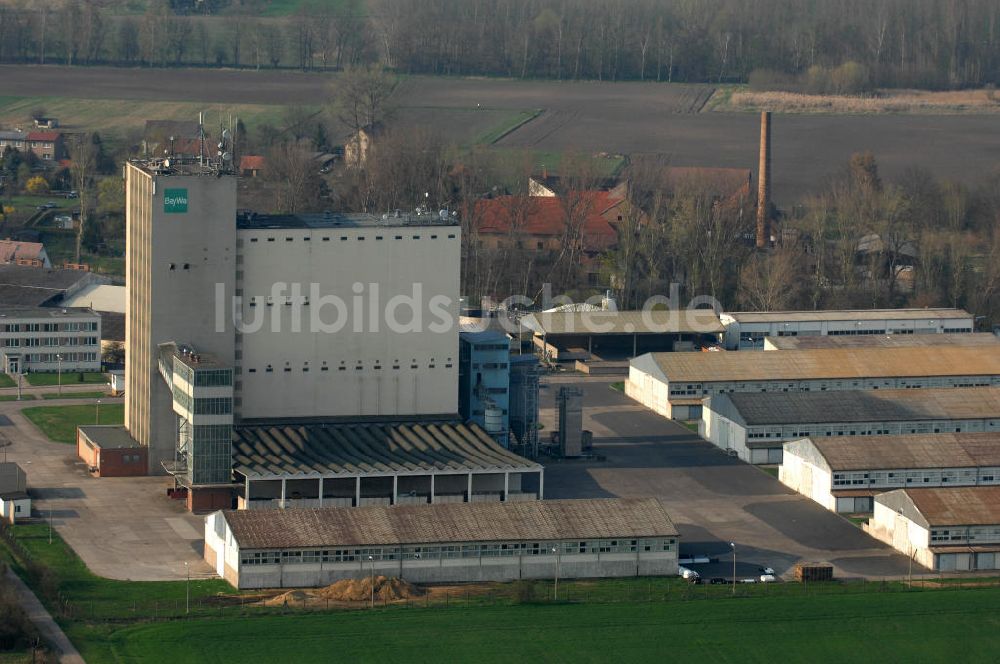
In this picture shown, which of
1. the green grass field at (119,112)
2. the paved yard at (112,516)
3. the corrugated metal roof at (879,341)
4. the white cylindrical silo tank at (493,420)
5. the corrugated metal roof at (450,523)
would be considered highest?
the green grass field at (119,112)

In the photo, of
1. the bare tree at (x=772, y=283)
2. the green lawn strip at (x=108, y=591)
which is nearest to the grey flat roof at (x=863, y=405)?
the bare tree at (x=772, y=283)

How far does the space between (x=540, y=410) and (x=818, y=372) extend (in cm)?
1386

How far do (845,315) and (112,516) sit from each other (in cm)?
5000

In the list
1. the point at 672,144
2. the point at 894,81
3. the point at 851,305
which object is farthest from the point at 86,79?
the point at 851,305

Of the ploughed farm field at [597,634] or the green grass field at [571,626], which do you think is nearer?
the ploughed farm field at [597,634]

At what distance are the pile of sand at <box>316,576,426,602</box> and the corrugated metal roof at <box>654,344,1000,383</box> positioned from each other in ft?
105

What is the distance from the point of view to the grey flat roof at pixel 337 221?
294 ft

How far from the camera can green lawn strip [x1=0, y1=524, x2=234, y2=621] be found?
7012 centimetres

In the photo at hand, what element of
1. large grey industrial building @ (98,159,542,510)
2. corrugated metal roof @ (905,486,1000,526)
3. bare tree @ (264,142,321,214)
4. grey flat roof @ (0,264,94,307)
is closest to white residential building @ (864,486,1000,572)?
corrugated metal roof @ (905,486,1000,526)

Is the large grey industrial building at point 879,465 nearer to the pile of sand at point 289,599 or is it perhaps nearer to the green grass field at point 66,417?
the pile of sand at point 289,599

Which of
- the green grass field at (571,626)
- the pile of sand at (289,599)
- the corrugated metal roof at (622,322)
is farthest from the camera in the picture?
the corrugated metal roof at (622,322)

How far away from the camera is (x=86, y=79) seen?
636 feet

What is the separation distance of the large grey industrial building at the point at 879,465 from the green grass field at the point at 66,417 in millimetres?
31688

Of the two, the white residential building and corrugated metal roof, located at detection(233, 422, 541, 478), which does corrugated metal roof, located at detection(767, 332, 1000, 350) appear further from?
the white residential building
